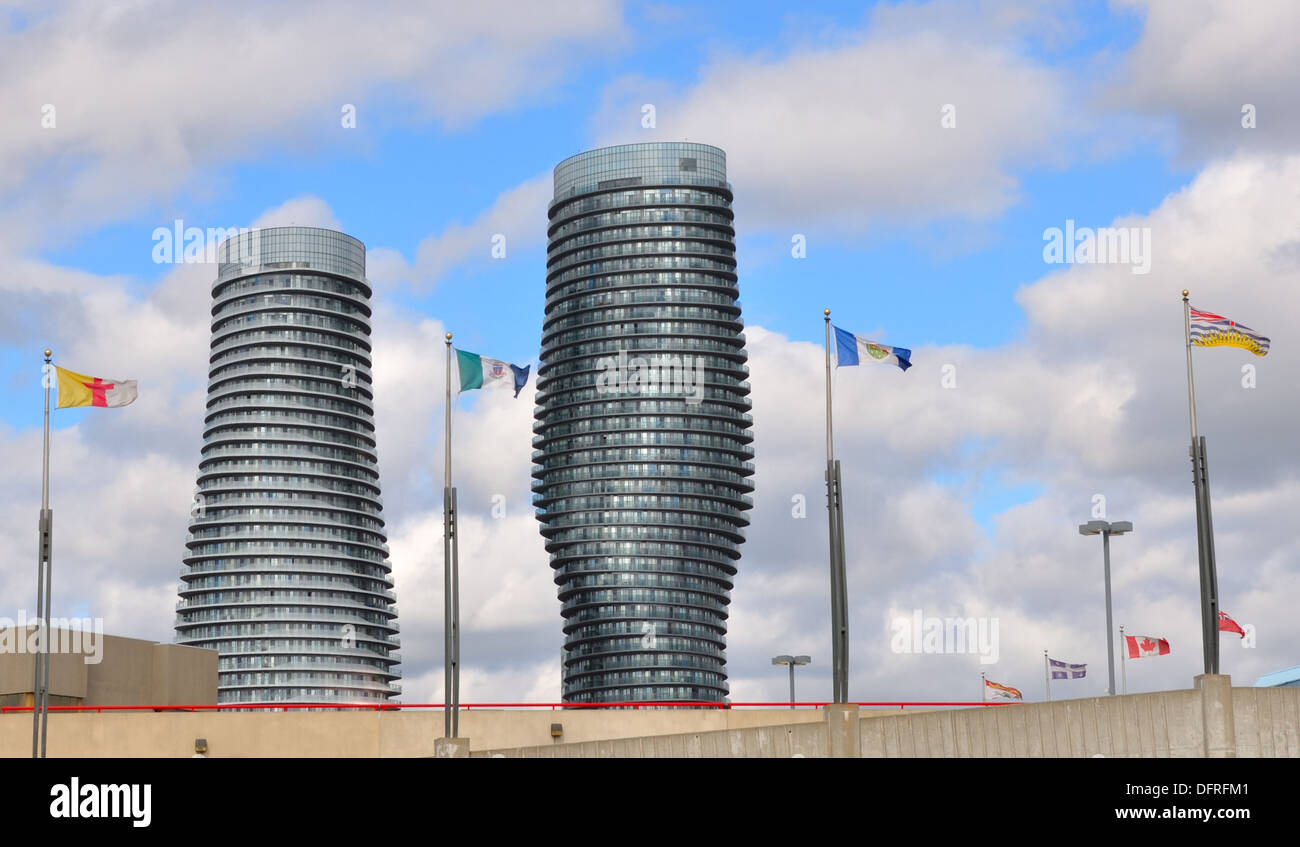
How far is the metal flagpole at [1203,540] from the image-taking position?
142 feet

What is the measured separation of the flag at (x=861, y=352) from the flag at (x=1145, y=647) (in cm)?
2629

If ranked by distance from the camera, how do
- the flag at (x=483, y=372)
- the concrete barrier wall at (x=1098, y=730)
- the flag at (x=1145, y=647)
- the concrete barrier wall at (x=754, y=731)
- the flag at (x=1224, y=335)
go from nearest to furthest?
the concrete barrier wall at (x=1098, y=730), the concrete barrier wall at (x=754, y=731), the flag at (x=1224, y=335), the flag at (x=483, y=372), the flag at (x=1145, y=647)

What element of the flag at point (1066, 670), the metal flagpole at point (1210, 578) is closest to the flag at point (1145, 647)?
the flag at point (1066, 670)

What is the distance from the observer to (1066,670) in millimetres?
82000

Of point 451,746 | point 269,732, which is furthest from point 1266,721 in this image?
point 269,732

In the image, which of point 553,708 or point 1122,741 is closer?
point 1122,741

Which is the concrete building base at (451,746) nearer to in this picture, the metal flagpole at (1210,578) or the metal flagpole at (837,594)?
the metal flagpole at (837,594)

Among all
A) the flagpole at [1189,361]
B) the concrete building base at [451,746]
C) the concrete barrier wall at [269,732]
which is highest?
the flagpole at [1189,361]

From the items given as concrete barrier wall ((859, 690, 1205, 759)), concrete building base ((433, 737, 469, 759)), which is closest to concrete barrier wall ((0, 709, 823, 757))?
concrete building base ((433, 737, 469, 759))

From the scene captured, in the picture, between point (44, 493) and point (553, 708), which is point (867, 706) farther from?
point (44, 493)
